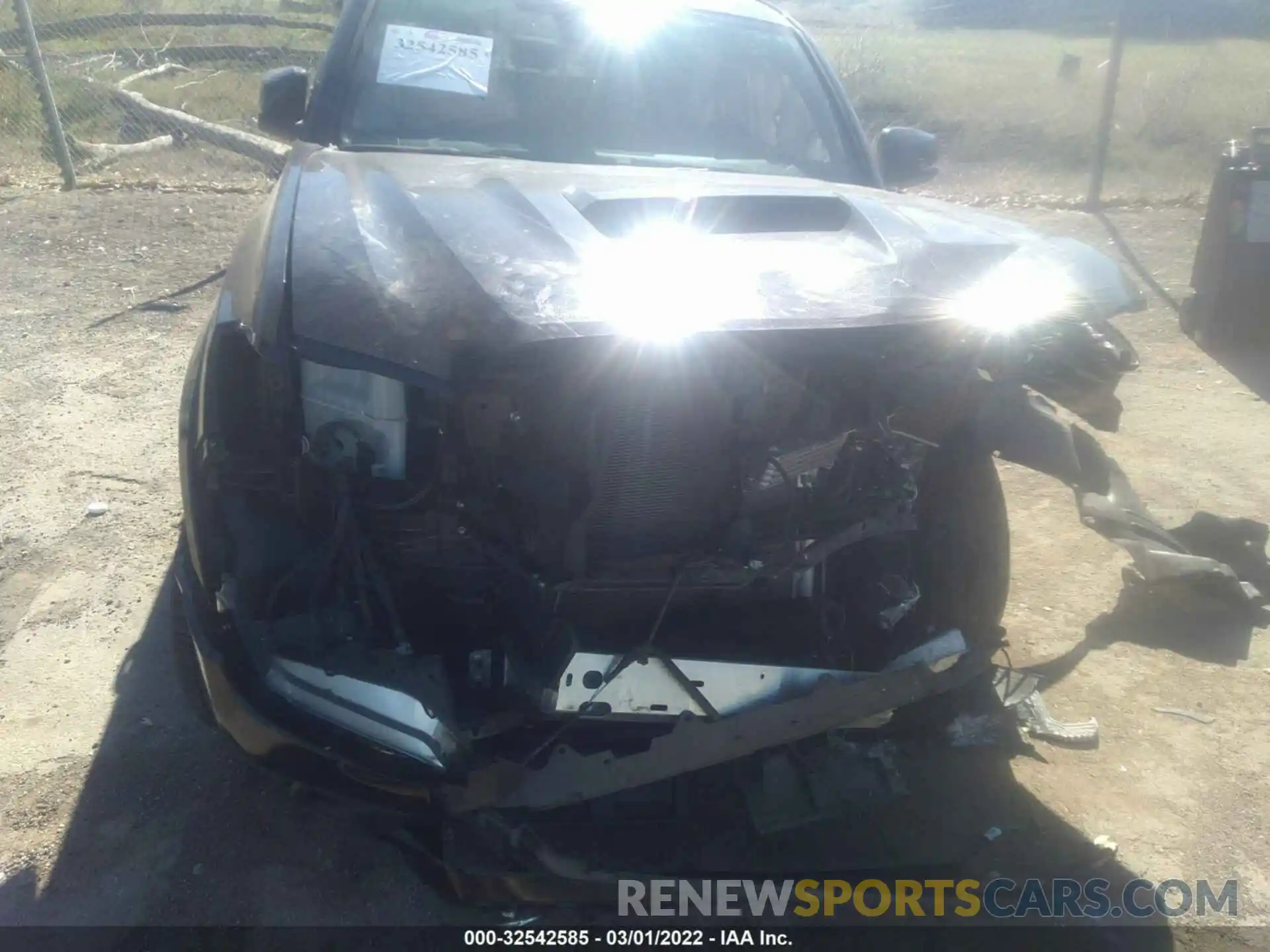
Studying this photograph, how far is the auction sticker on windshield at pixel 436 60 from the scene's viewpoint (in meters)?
3.36

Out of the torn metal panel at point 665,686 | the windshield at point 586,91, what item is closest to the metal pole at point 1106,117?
the windshield at point 586,91

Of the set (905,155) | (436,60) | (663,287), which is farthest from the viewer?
(905,155)

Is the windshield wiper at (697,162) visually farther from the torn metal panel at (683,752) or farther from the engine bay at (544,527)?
the torn metal panel at (683,752)

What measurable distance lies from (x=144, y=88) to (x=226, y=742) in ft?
33.9

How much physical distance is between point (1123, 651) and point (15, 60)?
36.0 ft

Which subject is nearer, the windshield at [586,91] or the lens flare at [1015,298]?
the lens flare at [1015,298]

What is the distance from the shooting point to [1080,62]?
14664 mm

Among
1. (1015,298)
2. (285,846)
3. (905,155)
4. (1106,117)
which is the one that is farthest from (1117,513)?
(1106,117)

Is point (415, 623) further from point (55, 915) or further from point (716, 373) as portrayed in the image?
point (55, 915)

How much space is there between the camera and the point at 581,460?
2111 millimetres

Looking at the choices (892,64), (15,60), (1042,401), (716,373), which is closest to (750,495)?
(716,373)

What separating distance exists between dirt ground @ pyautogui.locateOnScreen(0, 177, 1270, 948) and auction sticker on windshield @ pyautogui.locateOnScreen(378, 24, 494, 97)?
175 cm

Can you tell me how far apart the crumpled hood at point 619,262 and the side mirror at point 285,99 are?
774 mm

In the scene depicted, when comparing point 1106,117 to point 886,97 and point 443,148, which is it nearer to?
point 886,97
